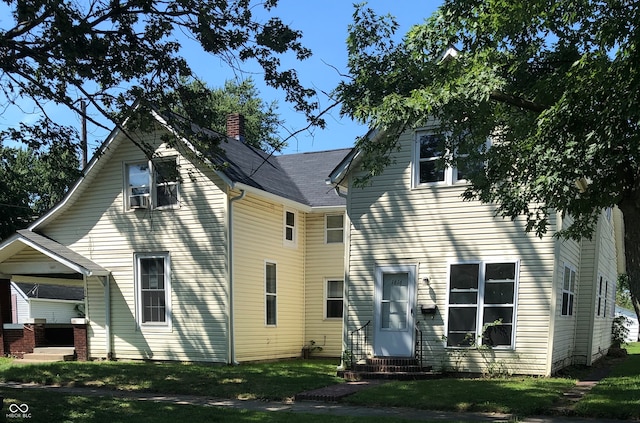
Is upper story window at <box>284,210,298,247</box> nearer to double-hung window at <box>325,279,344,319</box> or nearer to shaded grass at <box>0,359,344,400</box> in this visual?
double-hung window at <box>325,279,344,319</box>

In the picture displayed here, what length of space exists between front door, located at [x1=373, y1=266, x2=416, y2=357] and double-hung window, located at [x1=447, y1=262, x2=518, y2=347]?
0.92m

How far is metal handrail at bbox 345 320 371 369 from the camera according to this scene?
42.5ft

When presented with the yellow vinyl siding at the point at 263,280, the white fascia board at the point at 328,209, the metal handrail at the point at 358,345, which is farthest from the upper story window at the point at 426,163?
the yellow vinyl siding at the point at 263,280

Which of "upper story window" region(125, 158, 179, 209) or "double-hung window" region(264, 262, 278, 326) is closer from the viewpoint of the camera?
"upper story window" region(125, 158, 179, 209)

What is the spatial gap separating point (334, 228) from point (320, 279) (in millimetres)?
1637

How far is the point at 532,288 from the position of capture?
11.6 m

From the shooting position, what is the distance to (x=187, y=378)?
1129 centimetres

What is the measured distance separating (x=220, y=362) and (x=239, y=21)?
8.92m

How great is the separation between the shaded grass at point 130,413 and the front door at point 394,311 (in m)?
5.00

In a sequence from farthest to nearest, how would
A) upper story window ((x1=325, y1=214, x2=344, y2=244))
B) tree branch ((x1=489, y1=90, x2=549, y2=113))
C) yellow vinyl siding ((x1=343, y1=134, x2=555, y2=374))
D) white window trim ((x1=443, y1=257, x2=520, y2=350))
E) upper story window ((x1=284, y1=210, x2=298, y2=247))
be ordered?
upper story window ((x1=325, y1=214, x2=344, y2=244))
upper story window ((x1=284, y1=210, x2=298, y2=247))
white window trim ((x1=443, y1=257, x2=520, y2=350))
yellow vinyl siding ((x1=343, y1=134, x2=555, y2=374))
tree branch ((x1=489, y1=90, x2=549, y2=113))

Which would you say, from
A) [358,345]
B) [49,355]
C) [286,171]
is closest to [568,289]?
[358,345]

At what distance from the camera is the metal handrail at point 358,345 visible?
12.9 meters

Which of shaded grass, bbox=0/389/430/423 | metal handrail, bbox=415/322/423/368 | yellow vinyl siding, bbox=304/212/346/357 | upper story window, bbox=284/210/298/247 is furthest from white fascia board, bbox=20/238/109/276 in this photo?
metal handrail, bbox=415/322/423/368

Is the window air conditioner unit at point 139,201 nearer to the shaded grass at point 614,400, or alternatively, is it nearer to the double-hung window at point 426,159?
the double-hung window at point 426,159
